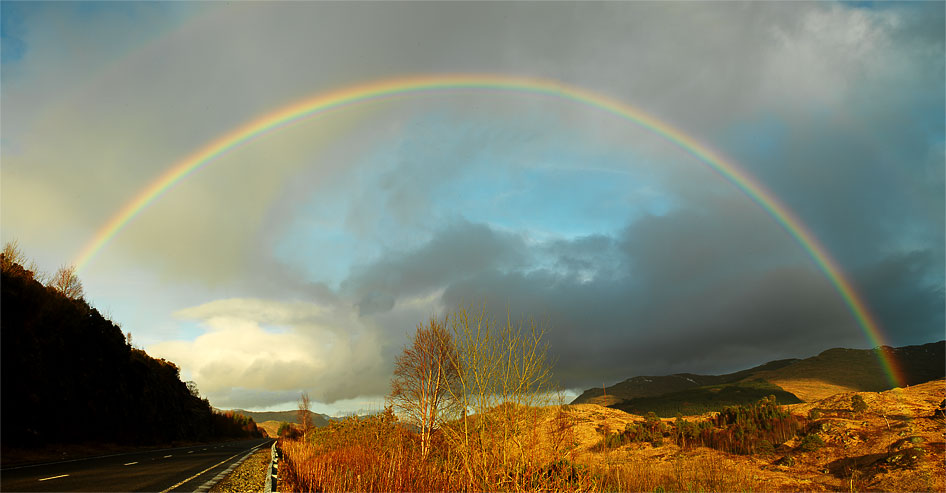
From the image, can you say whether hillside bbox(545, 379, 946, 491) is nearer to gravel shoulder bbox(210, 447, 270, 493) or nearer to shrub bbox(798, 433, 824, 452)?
shrub bbox(798, 433, 824, 452)

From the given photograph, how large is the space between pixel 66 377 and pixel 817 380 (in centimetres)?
10966

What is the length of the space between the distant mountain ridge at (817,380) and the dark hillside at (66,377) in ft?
185

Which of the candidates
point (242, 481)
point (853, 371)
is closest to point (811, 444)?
point (242, 481)

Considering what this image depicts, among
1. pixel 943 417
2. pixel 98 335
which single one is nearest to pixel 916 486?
pixel 943 417

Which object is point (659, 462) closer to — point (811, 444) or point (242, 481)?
point (811, 444)

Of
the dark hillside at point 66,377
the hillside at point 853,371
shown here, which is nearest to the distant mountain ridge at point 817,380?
the hillside at point 853,371

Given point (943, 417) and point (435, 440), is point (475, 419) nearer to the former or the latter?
point (435, 440)

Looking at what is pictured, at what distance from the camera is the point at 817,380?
9062cm

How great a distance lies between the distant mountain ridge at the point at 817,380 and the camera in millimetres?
77875

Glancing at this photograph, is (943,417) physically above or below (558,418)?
below

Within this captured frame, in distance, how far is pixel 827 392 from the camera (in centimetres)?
7588

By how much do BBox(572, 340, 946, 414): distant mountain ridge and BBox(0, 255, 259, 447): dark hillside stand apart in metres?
56.3

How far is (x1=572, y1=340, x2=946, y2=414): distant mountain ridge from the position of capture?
77.9 metres

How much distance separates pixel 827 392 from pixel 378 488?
8950cm
